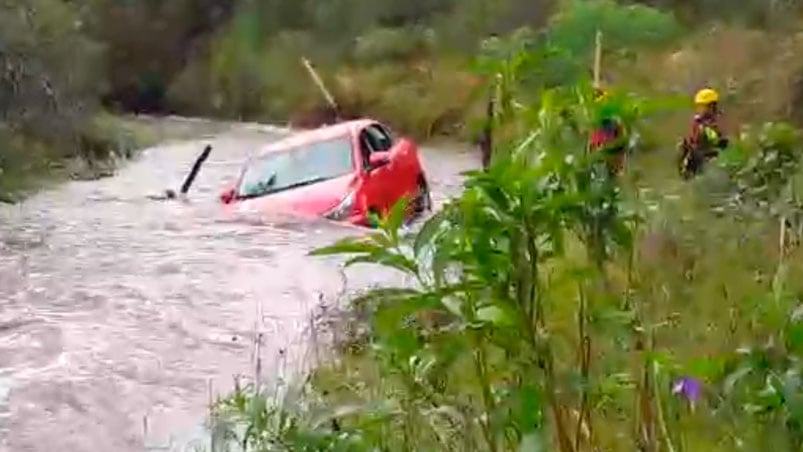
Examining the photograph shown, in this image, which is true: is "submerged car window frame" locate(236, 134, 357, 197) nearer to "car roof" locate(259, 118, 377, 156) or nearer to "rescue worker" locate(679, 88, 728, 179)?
"car roof" locate(259, 118, 377, 156)

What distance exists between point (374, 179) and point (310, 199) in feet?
1.96

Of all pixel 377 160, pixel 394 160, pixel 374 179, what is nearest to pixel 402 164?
pixel 394 160

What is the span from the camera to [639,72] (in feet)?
79.5

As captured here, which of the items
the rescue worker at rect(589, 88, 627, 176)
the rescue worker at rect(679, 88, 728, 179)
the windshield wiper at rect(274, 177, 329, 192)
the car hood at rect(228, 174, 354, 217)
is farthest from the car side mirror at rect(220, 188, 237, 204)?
the rescue worker at rect(589, 88, 627, 176)

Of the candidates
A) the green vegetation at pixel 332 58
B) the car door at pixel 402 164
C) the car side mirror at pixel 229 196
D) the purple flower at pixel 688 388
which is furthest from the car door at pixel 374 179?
the purple flower at pixel 688 388

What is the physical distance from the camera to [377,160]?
14188 millimetres

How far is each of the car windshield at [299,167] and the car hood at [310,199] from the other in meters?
0.09

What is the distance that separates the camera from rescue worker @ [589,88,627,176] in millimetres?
3090

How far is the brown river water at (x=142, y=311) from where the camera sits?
8.62m

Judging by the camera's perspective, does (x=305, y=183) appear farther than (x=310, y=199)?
Yes

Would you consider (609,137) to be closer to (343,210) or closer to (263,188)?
(343,210)

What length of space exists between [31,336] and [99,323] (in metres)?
0.60

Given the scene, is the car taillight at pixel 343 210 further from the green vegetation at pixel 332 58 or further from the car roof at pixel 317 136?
the green vegetation at pixel 332 58

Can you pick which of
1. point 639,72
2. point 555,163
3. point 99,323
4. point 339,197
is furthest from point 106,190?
point 555,163
